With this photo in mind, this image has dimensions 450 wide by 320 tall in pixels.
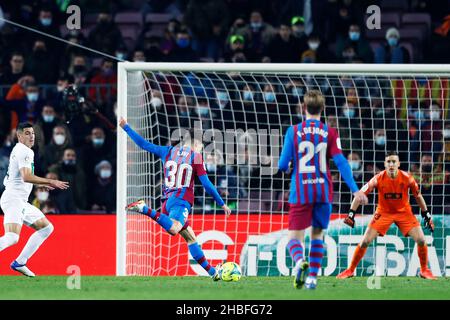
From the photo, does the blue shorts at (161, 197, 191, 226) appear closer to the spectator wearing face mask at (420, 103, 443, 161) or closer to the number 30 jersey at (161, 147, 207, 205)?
the number 30 jersey at (161, 147, 207, 205)

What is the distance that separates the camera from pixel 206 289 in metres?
11.0

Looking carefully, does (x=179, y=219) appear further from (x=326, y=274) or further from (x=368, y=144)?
(x=368, y=144)

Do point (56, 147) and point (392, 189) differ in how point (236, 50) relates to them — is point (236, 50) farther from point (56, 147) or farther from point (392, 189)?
point (392, 189)

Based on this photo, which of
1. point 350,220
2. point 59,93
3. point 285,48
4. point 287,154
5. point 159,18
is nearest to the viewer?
point 287,154

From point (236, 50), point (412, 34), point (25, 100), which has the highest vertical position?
point (412, 34)

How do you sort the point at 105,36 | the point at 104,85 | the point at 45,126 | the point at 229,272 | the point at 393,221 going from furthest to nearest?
the point at 105,36 < the point at 104,85 < the point at 45,126 < the point at 393,221 < the point at 229,272

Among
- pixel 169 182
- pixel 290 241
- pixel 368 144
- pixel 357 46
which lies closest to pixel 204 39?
pixel 357 46

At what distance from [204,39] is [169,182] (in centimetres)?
732

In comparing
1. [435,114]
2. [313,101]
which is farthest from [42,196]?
[313,101]

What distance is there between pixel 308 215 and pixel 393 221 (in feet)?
11.8

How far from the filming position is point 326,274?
49.9 feet

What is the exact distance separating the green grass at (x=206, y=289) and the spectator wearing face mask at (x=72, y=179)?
3.83m

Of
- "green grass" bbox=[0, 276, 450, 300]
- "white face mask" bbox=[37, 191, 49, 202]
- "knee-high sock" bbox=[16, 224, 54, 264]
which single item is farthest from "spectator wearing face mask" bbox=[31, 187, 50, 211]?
"green grass" bbox=[0, 276, 450, 300]

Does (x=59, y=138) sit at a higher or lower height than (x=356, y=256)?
higher
